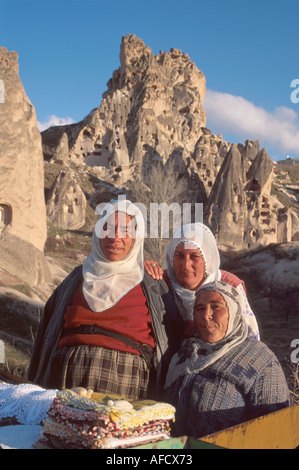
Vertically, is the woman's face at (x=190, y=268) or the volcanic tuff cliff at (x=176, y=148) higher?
the volcanic tuff cliff at (x=176, y=148)

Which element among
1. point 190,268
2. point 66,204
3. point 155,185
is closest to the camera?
point 190,268

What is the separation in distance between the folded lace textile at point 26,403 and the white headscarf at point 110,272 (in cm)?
67

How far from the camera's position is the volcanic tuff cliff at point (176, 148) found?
Result: 2688 cm

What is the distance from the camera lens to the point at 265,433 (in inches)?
76.4

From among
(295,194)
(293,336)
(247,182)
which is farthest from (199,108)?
(293,336)

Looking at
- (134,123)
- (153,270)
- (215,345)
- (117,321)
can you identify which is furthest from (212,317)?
(134,123)

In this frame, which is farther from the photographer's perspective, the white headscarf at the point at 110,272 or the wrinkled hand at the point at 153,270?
the wrinkled hand at the point at 153,270

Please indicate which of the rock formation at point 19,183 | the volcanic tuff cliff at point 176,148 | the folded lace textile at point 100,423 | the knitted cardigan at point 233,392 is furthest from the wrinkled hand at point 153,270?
the volcanic tuff cliff at point 176,148

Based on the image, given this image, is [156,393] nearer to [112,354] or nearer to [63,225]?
[112,354]

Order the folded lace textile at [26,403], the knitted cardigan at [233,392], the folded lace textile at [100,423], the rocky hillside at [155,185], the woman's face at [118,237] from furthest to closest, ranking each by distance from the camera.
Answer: the rocky hillside at [155,185] < the woman's face at [118,237] < the knitted cardigan at [233,392] < the folded lace textile at [26,403] < the folded lace textile at [100,423]

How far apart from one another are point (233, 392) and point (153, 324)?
64cm

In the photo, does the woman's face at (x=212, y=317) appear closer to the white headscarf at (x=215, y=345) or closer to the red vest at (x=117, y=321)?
the white headscarf at (x=215, y=345)

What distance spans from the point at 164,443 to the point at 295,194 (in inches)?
1904

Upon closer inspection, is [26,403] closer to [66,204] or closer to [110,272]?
[110,272]
